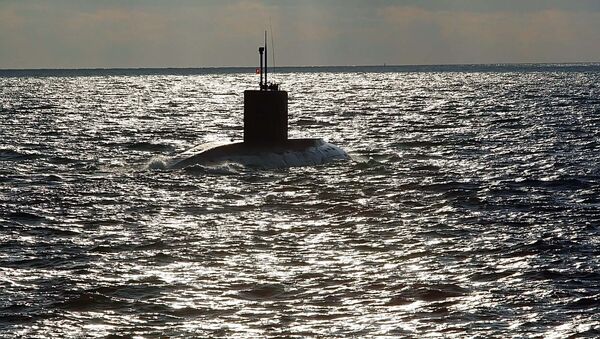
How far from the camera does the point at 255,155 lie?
109 ft

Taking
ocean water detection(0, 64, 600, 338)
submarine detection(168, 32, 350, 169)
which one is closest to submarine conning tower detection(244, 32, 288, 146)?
submarine detection(168, 32, 350, 169)

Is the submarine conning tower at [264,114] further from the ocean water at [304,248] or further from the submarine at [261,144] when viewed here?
the ocean water at [304,248]

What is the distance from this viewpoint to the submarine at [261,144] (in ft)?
108

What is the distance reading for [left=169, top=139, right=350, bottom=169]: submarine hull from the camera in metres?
33.1

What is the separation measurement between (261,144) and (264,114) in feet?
4.61

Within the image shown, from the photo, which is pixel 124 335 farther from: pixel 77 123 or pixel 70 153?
pixel 77 123

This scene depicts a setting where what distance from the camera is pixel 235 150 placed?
111ft

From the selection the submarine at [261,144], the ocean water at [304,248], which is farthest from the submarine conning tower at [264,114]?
the ocean water at [304,248]

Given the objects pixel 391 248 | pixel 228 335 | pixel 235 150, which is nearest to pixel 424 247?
pixel 391 248

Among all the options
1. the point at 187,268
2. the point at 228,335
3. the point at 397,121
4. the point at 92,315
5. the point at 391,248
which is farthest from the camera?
the point at 397,121

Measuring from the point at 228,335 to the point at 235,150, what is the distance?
785 inches

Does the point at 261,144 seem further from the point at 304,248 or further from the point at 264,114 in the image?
the point at 304,248

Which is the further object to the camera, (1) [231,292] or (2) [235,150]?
(2) [235,150]

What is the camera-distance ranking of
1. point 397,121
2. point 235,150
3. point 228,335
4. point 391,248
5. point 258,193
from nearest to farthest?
point 228,335, point 391,248, point 258,193, point 235,150, point 397,121
